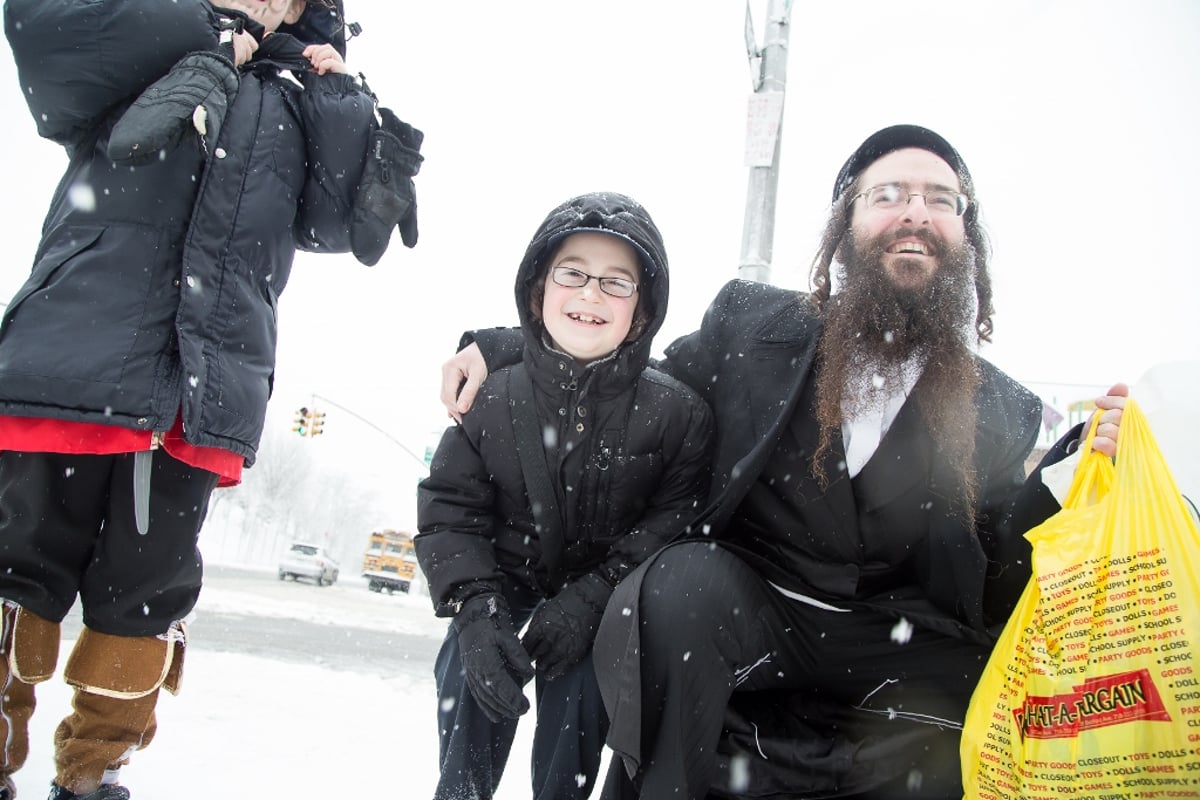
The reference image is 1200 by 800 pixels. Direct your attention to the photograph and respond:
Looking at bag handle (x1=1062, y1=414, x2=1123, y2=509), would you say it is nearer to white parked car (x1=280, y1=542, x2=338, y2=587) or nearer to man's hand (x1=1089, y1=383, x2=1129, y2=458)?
man's hand (x1=1089, y1=383, x2=1129, y2=458)

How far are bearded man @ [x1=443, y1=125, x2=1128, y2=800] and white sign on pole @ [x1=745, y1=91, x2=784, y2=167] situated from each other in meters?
3.22

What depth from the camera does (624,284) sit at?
7.75 feet

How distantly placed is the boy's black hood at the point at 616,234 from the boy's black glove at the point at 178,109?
0.97m

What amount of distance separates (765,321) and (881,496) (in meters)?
0.70

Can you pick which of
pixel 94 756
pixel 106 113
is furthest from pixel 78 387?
pixel 94 756

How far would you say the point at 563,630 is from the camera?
79.6 inches

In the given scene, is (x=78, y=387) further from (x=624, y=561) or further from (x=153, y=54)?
(x=624, y=561)

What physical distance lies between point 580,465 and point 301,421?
2073cm

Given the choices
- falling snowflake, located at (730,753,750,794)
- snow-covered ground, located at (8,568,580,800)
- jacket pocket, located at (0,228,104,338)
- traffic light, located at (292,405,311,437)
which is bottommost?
snow-covered ground, located at (8,568,580,800)

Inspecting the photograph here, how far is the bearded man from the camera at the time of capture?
5.76ft

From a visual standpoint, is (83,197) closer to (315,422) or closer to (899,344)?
(899,344)

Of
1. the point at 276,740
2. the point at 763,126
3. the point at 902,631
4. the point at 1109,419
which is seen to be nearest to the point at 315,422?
the point at 763,126

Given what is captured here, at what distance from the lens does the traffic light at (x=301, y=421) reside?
2062cm

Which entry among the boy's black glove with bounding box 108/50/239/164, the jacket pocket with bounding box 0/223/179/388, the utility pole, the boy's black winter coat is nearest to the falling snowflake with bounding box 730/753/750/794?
the boy's black winter coat
